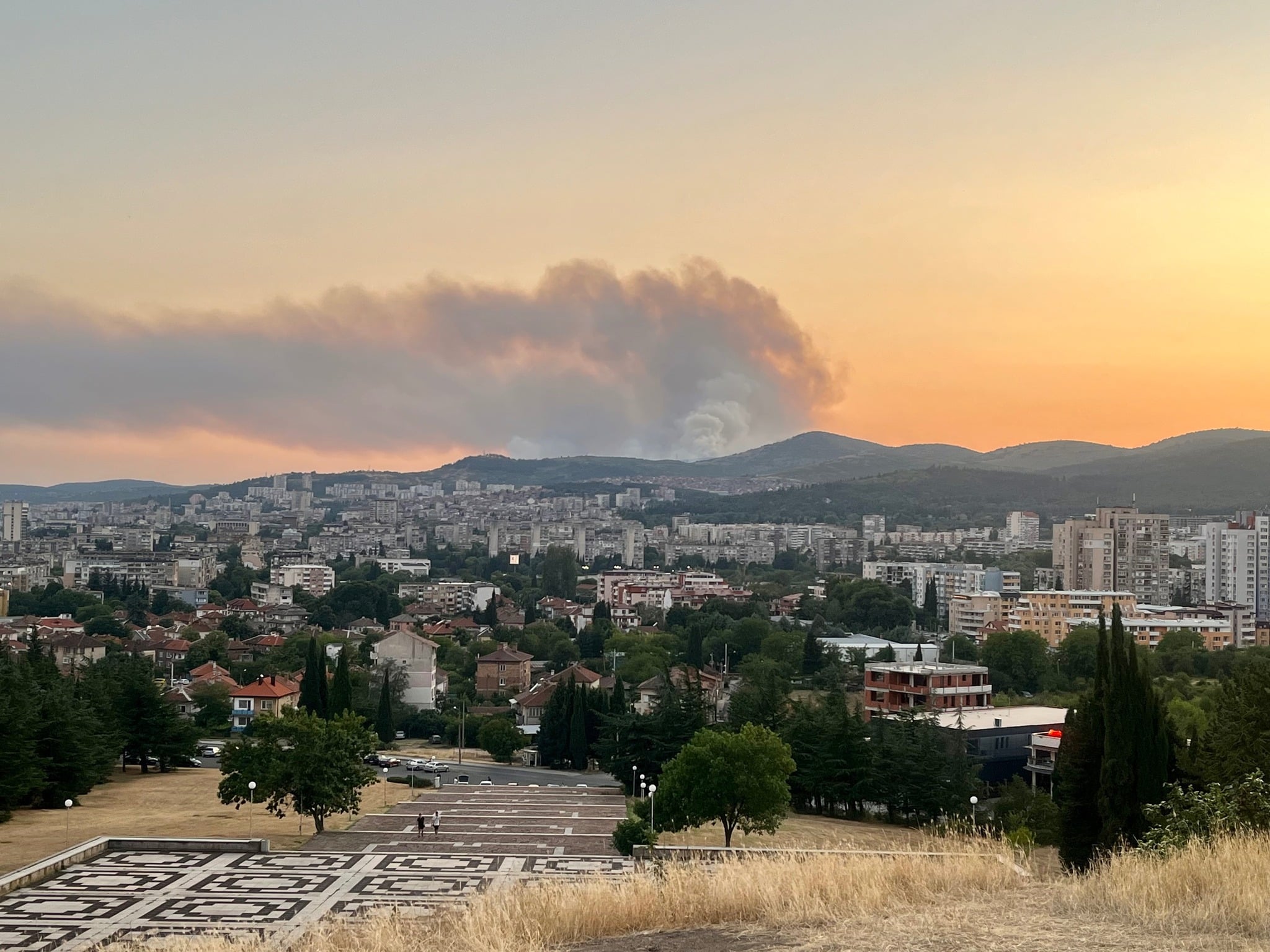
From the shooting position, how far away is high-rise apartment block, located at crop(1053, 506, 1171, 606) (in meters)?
92.6

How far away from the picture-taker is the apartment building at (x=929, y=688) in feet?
131

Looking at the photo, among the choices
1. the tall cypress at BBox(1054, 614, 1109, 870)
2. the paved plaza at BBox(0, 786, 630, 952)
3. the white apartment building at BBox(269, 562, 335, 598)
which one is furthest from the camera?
the white apartment building at BBox(269, 562, 335, 598)

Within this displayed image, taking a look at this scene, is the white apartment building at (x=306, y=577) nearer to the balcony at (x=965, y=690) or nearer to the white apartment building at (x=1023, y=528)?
the balcony at (x=965, y=690)

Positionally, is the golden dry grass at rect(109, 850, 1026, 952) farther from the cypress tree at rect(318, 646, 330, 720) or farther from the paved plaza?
the cypress tree at rect(318, 646, 330, 720)

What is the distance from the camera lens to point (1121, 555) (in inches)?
3698

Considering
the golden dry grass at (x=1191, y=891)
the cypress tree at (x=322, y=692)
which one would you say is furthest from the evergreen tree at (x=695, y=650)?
the golden dry grass at (x=1191, y=891)

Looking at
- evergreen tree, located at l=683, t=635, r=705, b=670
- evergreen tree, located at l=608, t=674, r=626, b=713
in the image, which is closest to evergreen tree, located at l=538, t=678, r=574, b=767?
evergreen tree, located at l=608, t=674, r=626, b=713

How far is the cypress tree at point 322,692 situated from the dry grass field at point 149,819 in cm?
629

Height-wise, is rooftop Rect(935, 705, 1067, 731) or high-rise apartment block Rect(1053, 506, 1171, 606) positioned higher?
high-rise apartment block Rect(1053, 506, 1171, 606)

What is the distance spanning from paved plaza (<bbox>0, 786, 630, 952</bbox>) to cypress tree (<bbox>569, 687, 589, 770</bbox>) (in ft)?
36.7

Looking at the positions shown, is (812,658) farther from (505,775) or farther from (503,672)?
(505,775)

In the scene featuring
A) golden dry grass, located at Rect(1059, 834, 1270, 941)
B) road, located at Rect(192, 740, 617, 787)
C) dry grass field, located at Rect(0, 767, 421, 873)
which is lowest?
road, located at Rect(192, 740, 617, 787)

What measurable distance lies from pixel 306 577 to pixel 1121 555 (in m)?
66.6

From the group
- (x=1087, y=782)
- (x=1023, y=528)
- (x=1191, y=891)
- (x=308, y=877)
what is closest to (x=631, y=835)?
(x=308, y=877)
